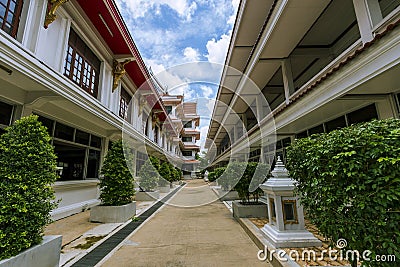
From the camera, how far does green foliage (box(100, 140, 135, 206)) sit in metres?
5.08

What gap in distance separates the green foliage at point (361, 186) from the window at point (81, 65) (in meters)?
6.09

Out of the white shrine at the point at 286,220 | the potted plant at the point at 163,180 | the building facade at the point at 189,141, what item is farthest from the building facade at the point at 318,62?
the building facade at the point at 189,141

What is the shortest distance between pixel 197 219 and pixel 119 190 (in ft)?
7.27

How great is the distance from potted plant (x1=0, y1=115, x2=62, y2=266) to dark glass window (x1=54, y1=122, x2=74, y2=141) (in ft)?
10.8

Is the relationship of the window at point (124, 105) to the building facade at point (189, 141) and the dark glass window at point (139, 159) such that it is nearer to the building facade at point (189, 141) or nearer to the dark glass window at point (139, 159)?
the dark glass window at point (139, 159)

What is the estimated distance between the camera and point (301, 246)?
9.46ft

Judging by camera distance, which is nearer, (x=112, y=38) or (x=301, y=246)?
(x=301, y=246)

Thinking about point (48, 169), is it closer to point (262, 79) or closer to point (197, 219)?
point (197, 219)

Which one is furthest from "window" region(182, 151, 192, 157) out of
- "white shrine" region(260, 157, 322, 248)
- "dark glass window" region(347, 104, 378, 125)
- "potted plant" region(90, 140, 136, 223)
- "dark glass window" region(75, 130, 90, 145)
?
"white shrine" region(260, 157, 322, 248)

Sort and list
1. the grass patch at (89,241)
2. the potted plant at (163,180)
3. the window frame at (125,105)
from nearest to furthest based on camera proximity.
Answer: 1. the grass patch at (89,241)
2. the window frame at (125,105)
3. the potted plant at (163,180)

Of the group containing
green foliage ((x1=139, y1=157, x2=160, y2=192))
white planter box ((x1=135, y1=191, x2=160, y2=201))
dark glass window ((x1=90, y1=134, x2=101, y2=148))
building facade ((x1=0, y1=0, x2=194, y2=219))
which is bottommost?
white planter box ((x1=135, y1=191, x2=160, y2=201))

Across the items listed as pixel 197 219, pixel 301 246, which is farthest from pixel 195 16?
pixel 301 246

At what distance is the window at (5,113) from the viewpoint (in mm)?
3781

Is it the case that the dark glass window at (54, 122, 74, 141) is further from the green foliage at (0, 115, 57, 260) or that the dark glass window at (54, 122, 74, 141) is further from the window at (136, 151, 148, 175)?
the window at (136, 151, 148, 175)
